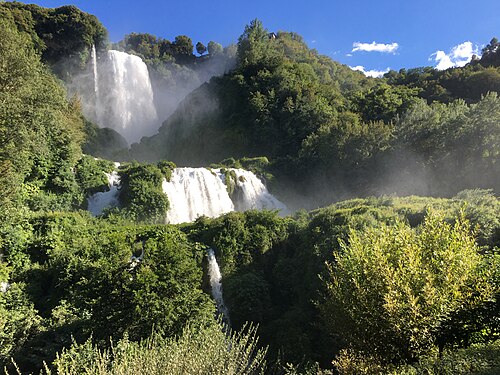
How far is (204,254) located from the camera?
17.5 m

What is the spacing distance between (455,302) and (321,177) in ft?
91.3

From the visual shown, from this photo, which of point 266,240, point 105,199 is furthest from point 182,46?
point 266,240

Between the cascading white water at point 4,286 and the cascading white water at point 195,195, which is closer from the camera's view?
the cascading white water at point 4,286

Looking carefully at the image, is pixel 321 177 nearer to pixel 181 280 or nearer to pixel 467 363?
pixel 181 280

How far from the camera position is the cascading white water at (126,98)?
172ft

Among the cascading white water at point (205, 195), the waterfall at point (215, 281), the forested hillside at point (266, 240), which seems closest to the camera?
the forested hillside at point (266, 240)

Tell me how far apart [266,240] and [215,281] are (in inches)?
144

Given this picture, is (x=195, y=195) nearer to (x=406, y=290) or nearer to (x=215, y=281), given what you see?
(x=215, y=281)

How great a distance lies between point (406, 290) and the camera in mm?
5980

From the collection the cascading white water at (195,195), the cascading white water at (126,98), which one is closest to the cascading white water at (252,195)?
the cascading white water at (195,195)

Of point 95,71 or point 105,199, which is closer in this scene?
point 105,199

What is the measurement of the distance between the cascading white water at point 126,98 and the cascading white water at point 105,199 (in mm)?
32008

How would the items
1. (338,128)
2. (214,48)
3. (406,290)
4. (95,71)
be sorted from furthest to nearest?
(214,48)
(95,71)
(338,128)
(406,290)

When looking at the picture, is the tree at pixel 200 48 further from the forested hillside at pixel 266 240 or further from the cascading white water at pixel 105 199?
the cascading white water at pixel 105 199
